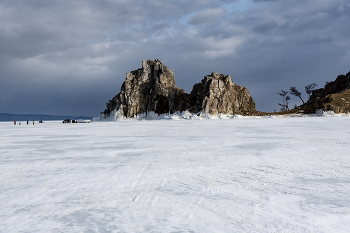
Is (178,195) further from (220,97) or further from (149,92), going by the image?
(149,92)

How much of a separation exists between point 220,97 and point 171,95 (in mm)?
18053

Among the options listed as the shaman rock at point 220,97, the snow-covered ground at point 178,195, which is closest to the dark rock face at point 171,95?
the shaman rock at point 220,97

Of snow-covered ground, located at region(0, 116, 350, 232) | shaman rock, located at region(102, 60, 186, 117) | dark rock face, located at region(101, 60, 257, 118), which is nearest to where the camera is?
snow-covered ground, located at region(0, 116, 350, 232)

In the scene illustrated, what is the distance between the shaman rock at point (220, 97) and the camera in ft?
251

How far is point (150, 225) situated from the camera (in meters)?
3.85


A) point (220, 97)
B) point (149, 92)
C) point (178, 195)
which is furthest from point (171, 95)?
point (178, 195)

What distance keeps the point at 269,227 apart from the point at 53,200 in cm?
427

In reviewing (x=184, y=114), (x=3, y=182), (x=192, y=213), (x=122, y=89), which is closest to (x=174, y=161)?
(x=192, y=213)

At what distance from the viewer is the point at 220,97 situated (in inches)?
3083

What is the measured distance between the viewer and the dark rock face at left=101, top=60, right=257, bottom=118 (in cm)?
7812

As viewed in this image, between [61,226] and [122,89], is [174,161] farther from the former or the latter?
[122,89]

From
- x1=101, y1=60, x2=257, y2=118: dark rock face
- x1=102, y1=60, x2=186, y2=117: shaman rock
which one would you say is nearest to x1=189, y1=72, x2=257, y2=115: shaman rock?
x1=101, y1=60, x2=257, y2=118: dark rock face

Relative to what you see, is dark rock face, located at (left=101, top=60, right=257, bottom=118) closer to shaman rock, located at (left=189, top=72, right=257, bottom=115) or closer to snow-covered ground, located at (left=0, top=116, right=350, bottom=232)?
shaman rock, located at (left=189, top=72, right=257, bottom=115)

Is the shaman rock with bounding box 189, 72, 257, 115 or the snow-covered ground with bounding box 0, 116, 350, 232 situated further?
the shaman rock with bounding box 189, 72, 257, 115
